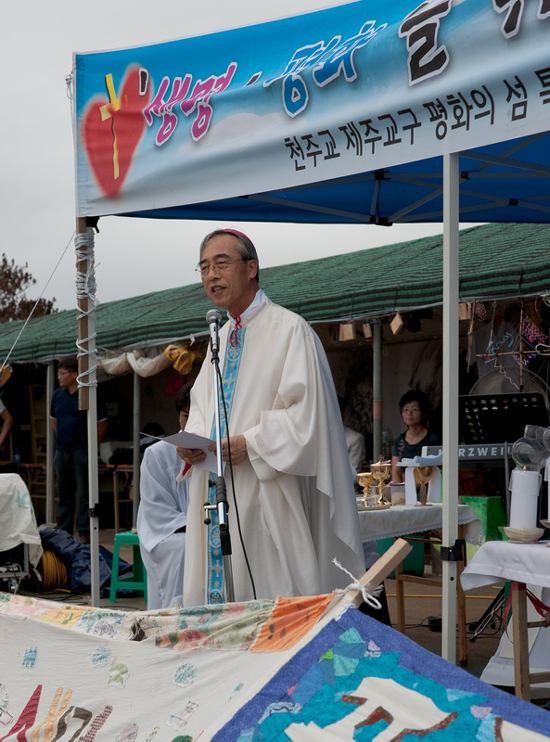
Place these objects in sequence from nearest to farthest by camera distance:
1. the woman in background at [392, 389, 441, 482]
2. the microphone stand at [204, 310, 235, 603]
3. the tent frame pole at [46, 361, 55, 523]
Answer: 1. the microphone stand at [204, 310, 235, 603]
2. the woman in background at [392, 389, 441, 482]
3. the tent frame pole at [46, 361, 55, 523]

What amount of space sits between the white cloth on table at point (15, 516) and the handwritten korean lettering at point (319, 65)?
14.3 ft

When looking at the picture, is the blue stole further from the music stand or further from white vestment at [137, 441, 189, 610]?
the music stand

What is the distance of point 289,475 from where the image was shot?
345 cm

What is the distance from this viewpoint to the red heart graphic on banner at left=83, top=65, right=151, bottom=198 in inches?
174

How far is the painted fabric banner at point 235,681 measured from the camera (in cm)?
209

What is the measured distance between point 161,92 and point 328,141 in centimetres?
106

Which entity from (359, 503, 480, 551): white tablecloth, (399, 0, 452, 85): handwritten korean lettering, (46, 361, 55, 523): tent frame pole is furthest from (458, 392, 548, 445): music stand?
(46, 361, 55, 523): tent frame pole

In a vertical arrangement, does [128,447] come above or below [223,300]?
below

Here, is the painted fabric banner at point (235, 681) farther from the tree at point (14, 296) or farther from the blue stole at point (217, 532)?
the tree at point (14, 296)

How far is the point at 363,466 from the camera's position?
986cm

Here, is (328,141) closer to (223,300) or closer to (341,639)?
(223,300)

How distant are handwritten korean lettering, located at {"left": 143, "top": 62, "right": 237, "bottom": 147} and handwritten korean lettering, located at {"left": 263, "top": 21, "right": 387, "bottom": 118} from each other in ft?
1.07

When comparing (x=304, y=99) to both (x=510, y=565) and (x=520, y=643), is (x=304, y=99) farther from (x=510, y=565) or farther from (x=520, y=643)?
(x=520, y=643)

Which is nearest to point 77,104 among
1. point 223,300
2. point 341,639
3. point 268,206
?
point 268,206
